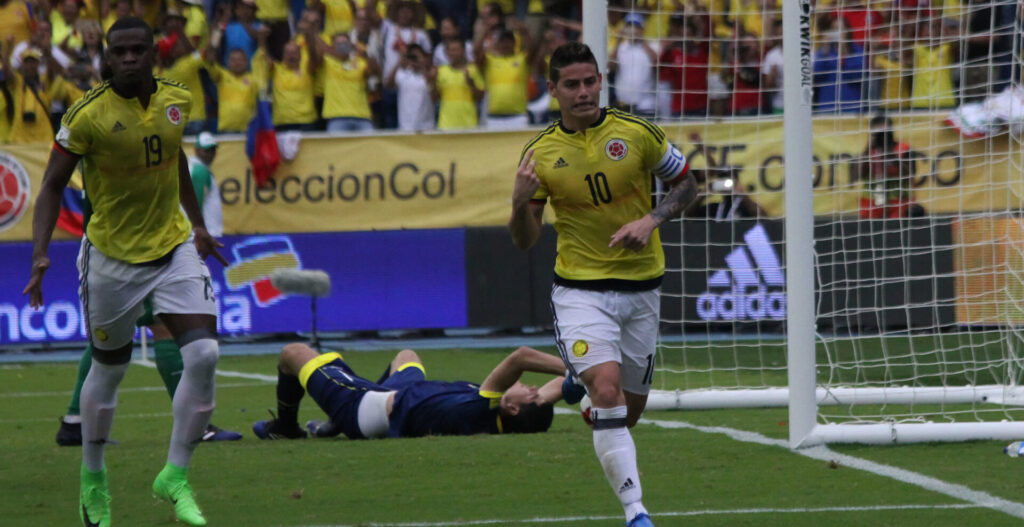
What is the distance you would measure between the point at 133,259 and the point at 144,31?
108cm

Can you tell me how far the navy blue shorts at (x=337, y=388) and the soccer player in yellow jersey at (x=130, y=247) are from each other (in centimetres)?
222

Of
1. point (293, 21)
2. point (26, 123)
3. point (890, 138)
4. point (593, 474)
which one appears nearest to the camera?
point (593, 474)

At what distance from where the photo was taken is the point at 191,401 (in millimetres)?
6785

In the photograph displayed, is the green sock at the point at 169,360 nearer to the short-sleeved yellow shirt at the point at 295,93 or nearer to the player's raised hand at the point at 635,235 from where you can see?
the player's raised hand at the point at 635,235

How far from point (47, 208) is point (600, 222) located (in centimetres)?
261

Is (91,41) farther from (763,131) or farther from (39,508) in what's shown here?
(39,508)

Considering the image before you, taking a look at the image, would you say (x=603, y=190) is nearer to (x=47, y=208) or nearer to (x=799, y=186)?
(x=799, y=186)

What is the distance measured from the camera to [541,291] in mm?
16516

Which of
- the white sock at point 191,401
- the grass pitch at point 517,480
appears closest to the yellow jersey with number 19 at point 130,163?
the white sock at point 191,401

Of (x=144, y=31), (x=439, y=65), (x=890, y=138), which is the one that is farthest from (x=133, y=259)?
(x=439, y=65)

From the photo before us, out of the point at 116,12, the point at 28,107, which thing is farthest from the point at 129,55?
the point at 116,12

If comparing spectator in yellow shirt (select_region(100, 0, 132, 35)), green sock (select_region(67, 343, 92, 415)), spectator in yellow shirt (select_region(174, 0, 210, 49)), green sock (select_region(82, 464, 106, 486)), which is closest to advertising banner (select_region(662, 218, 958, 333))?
green sock (select_region(67, 343, 92, 415))

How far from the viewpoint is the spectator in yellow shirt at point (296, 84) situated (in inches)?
705

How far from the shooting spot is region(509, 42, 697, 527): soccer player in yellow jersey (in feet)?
20.3
